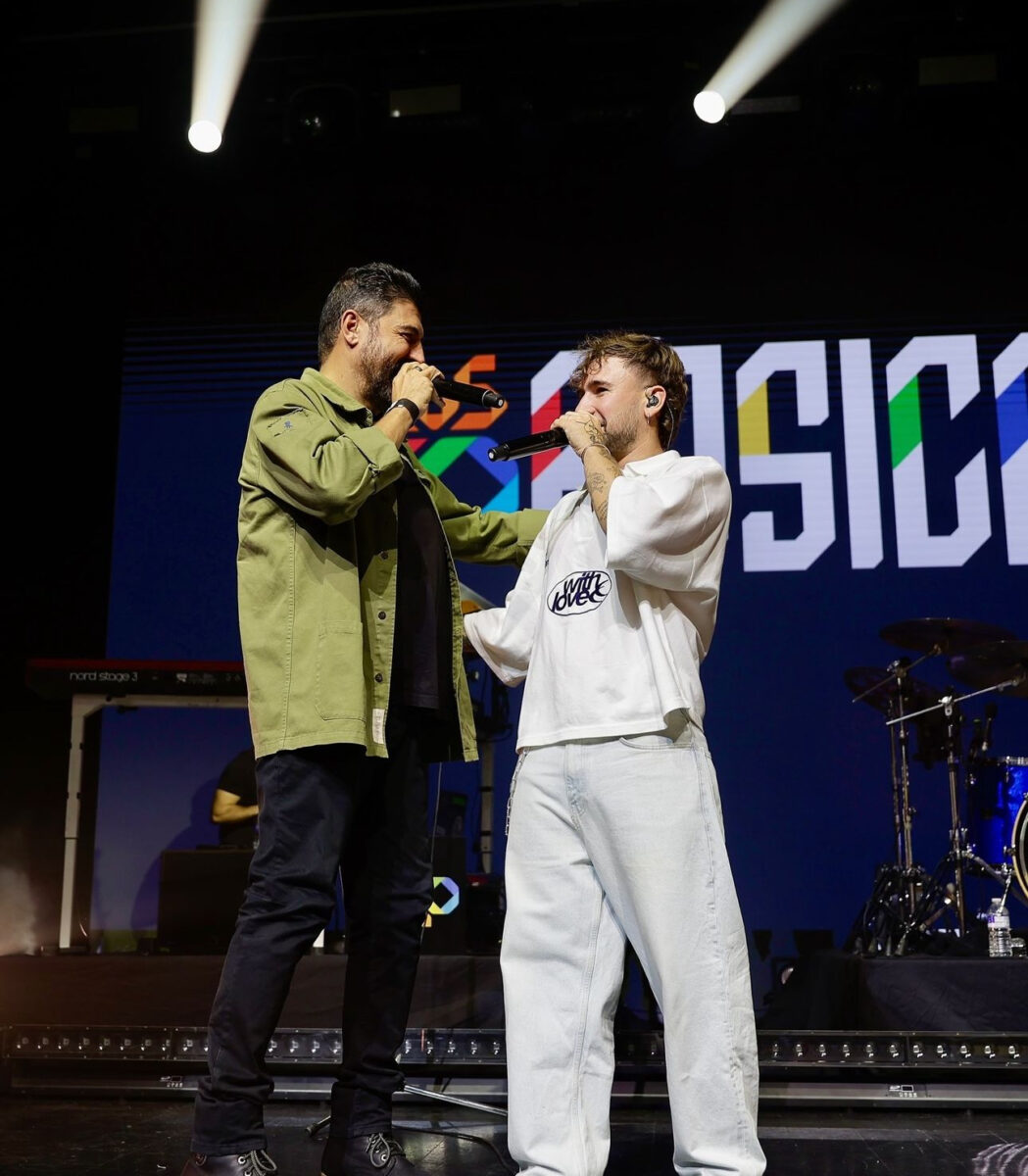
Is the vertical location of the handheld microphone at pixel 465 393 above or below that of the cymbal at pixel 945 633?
above

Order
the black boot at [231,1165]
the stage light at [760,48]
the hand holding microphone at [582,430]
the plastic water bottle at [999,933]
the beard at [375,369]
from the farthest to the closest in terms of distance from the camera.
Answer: the stage light at [760,48]
the plastic water bottle at [999,933]
the beard at [375,369]
the hand holding microphone at [582,430]
the black boot at [231,1165]

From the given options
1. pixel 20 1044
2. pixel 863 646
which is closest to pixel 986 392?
pixel 863 646

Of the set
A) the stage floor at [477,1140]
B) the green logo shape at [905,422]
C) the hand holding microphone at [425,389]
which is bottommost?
the stage floor at [477,1140]

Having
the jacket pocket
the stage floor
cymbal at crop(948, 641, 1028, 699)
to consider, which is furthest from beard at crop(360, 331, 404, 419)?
cymbal at crop(948, 641, 1028, 699)

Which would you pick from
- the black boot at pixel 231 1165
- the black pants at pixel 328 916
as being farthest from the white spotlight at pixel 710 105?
the black boot at pixel 231 1165

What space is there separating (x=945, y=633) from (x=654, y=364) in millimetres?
2245

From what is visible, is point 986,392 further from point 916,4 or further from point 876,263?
point 916,4

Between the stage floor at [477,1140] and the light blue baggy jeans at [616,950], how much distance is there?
1.98ft

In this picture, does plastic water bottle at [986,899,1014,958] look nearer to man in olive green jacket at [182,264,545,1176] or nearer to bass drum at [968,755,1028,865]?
bass drum at [968,755,1028,865]

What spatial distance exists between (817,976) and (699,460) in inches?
92.7

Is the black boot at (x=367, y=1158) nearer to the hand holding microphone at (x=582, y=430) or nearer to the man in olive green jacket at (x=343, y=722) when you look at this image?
the man in olive green jacket at (x=343, y=722)

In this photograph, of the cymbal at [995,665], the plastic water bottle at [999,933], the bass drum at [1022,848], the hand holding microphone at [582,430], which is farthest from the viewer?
the cymbal at [995,665]

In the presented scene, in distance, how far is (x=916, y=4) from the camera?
4.86 meters

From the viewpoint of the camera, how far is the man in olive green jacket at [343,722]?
188cm
